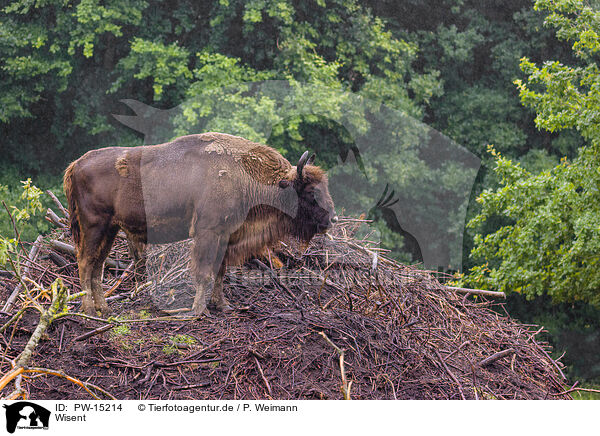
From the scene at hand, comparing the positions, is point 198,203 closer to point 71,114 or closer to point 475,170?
point 71,114

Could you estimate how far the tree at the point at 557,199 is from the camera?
11461 mm

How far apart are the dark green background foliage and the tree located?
0.03 metres

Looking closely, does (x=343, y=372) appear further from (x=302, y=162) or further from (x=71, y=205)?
(x=71, y=205)

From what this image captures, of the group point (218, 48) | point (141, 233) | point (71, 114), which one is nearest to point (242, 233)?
point (141, 233)

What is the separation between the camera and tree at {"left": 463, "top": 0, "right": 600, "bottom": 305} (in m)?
11.5

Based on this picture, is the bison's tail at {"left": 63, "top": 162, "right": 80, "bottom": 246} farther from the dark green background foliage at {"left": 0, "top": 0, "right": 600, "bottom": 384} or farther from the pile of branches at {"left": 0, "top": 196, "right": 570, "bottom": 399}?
the dark green background foliage at {"left": 0, "top": 0, "right": 600, "bottom": 384}

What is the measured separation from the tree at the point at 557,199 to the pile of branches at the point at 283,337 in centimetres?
578

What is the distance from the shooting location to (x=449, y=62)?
50.3ft

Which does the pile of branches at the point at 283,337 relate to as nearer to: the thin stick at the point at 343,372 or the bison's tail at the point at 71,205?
the thin stick at the point at 343,372

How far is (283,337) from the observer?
465 cm

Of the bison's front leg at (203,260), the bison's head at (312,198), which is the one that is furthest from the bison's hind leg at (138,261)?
the bison's head at (312,198)

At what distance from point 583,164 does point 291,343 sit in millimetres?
9884
